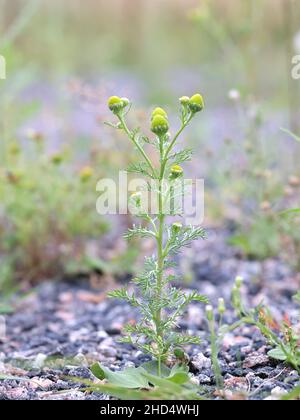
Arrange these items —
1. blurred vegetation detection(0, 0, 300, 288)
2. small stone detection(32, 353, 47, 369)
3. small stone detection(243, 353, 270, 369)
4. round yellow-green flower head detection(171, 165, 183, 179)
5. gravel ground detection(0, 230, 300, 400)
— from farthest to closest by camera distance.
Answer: blurred vegetation detection(0, 0, 300, 288)
small stone detection(32, 353, 47, 369)
small stone detection(243, 353, 270, 369)
gravel ground detection(0, 230, 300, 400)
round yellow-green flower head detection(171, 165, 183, 179)

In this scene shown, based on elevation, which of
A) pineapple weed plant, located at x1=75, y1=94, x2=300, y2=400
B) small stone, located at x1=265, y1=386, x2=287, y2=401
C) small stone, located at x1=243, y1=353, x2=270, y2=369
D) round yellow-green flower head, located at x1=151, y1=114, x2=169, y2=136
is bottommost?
small stone, located at x1=265, y1=386, x2=287, y2=401

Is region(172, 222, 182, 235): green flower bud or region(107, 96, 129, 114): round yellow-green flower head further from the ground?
region(107, 96, 129, 114): round yellow-green flower head

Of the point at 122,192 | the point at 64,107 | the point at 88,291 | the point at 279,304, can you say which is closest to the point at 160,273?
the point at 279,304

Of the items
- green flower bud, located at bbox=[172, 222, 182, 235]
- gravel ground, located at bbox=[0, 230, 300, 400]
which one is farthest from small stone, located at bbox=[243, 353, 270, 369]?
green flower bud, located at bbox=[172, 222, 182, 235]

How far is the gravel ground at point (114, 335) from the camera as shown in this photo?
5.65ft

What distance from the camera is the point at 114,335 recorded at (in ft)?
7.75

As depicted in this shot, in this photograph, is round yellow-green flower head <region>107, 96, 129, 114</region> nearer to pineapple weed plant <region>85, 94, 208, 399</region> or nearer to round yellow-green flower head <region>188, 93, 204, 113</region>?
pineapple weed plant <region>85, 94, 208, 399</region>

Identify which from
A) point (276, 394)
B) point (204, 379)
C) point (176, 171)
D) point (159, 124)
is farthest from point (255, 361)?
point (159, 124)

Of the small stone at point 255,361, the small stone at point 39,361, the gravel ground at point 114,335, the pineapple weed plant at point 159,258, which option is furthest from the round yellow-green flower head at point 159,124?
the small stone at point 39,361

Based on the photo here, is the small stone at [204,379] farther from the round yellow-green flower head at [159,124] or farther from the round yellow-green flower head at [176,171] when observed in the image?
the round yellow-green flower head at [159,124]

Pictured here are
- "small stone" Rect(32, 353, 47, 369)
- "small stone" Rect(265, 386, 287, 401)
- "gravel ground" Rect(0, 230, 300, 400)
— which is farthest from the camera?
"small stone" Rect(32, 353, 47, 369)

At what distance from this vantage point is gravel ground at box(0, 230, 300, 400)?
1.72 m
